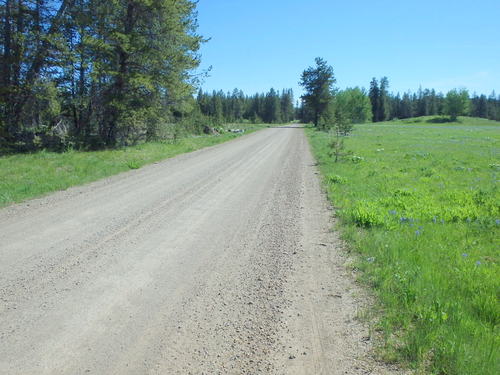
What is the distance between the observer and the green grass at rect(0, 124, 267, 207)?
8.98 m

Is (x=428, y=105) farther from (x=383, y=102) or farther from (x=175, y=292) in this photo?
(x=175, y=292)

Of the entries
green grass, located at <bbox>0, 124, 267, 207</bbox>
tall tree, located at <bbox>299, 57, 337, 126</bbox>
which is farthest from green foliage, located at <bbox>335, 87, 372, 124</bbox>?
green grass, located at <bbox>0, 124, 267, 207</bbox>

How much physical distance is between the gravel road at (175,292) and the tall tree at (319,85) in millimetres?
66653

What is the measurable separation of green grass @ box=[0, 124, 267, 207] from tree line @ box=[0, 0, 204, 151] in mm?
3531

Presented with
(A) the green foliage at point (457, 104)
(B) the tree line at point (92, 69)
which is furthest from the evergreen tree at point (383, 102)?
(B) the tree line at point (92, 69)

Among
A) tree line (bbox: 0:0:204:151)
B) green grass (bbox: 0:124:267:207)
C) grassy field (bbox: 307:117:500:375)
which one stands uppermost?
tree line (bbox: 0:0:204:151)

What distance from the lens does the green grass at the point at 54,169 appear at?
898 centimetres

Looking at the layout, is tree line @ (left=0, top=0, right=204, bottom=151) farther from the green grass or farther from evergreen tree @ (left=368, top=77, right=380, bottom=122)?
evergreen tree @ (left=368, top=77, right=380, bottom=122)

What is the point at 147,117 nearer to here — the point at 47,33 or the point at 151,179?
the point at 47,33

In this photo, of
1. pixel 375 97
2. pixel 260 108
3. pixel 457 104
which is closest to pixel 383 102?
pixel 375 97

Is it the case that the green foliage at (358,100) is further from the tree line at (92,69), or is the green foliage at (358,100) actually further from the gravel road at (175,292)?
the gravel road at (175,292)

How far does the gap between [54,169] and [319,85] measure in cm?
6701

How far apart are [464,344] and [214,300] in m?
2.56

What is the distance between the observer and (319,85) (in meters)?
70.8
